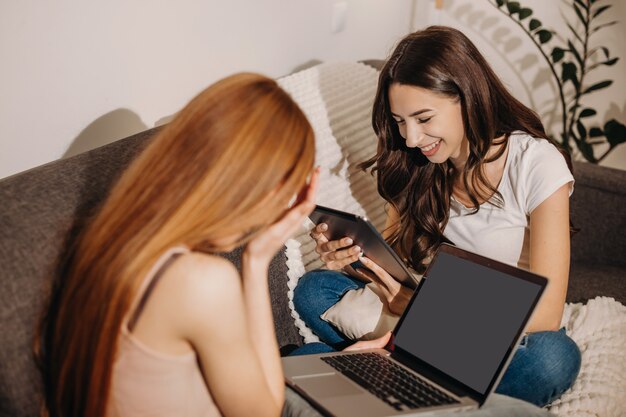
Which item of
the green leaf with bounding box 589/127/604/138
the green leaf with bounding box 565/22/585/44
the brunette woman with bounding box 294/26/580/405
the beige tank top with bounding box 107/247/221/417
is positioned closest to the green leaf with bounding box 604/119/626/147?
the green leaf with bounding box 589/127/604/138

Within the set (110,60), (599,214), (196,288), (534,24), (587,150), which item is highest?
(110,60)

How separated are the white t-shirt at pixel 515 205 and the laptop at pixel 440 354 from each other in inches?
13.7

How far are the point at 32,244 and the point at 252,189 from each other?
0.35 metres

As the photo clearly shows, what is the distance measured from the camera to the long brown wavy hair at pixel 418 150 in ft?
4.59

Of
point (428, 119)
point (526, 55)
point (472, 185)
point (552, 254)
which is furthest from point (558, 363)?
point (526, 55)

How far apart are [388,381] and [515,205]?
0.58 metres

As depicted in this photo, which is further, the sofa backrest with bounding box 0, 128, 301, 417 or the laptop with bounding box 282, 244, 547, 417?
the laptop with bounding box 282, 244, 547, 417

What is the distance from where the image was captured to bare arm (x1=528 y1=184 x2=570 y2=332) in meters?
1.36

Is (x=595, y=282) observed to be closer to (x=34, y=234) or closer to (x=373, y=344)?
(x=373, y=344)

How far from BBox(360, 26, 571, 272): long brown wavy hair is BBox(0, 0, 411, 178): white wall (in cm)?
48

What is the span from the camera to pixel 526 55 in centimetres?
287

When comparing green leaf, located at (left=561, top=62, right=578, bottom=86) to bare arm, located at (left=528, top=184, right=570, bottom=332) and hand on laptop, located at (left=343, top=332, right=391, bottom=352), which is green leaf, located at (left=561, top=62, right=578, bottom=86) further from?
hand on laptop, located at (left=343, top=332, right=391, bottom=352)

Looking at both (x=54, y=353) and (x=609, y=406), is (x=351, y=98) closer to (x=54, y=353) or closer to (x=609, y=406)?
(x=609, y=406)

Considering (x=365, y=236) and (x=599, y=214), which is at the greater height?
(x=365, y=236)
